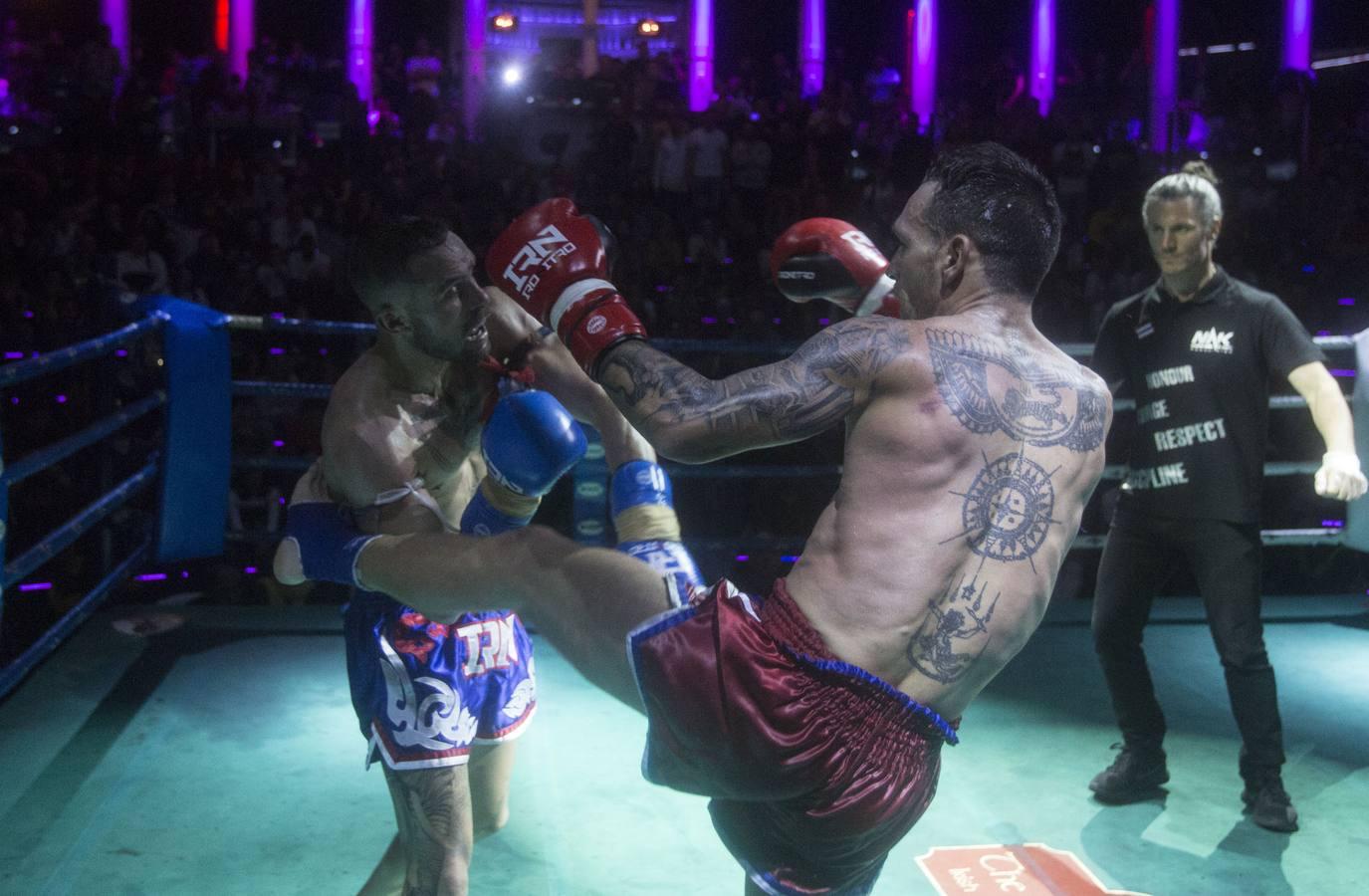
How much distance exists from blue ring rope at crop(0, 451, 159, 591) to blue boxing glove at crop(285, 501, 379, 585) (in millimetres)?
1243

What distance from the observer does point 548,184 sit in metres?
8.98

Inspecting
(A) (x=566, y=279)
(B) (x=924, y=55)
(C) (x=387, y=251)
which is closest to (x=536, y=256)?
(A) (x=566, y=279)

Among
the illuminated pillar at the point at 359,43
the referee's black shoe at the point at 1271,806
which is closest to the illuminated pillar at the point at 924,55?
the illuminated pillar at the point at 359,43

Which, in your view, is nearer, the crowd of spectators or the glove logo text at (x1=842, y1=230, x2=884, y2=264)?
the glove logo text at (x1=842, y1=230, x2=884, y2=264)

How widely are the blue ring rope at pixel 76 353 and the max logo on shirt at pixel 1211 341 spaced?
2709 mm

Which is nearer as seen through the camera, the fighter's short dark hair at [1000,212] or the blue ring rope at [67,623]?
the fighter's short dark hair at [1000,212]

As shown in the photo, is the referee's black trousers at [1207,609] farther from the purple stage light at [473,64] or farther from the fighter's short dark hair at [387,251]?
the purple stage light at [473,64]

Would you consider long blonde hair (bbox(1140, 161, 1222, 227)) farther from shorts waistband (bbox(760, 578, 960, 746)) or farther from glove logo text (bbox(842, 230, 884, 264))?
shorts waistband (bbox(760, 578, 960, 746))

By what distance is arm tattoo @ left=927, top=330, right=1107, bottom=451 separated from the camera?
1598 millimetres

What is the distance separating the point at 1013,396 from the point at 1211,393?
1.65 m

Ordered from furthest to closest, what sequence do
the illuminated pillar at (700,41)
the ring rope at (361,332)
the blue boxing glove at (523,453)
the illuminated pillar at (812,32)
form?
the illuminated pillar at (812,32) → the illuminated pillar at (700,41) → the ring rope at (361,332) → the blue boxing glove at (523,453)

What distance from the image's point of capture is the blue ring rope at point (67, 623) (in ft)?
10.5

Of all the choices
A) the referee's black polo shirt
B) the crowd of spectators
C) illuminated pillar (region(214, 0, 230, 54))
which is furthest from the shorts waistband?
illuminated pillar (region(214, 0, 230, 54))

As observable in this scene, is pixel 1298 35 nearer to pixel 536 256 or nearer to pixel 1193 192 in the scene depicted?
pixel 1193 192
